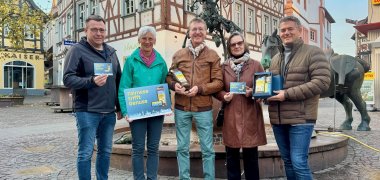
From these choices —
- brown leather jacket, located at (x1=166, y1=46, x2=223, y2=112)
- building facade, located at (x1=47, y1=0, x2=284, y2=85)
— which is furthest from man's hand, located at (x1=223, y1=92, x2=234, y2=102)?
building facade, located at (x1=47, y1=0, x2=284, y2=85)

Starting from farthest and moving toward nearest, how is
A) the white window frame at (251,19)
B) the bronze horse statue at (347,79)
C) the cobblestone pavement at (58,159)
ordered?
the white window frame at (251,19)
the bronze horse statue at (347,79)
the cobblestone pavement at (58,159)

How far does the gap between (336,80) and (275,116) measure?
4923 millimetres

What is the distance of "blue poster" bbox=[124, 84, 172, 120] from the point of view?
3570 mm

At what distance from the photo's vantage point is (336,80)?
302 inches

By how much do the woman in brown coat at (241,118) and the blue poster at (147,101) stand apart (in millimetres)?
562

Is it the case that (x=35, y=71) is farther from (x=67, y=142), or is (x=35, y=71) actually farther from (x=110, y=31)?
(x=67, y=142)

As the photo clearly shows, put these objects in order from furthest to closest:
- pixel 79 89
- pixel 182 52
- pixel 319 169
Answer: pixel 319 169 → pixel 182 52 → pixel 79 89

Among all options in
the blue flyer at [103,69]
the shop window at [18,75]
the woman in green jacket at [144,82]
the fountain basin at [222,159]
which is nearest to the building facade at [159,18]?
the fountain basin at [222,159]

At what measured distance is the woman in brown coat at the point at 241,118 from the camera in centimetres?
355

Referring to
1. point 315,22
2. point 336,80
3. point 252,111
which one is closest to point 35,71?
point 315,22

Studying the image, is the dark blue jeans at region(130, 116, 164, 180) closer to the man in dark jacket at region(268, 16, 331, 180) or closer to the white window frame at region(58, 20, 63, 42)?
the man in dark jacket at region(268, 16, 331, 180)

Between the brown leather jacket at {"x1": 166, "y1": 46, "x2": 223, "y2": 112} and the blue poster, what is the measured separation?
12 centimetres

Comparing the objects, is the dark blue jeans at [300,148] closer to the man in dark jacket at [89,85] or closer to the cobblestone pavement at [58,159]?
the cobblestone pavement at [58,159]

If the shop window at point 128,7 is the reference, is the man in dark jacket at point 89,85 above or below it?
below
